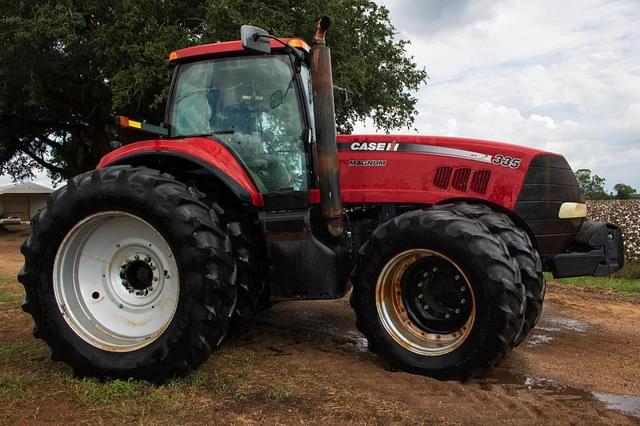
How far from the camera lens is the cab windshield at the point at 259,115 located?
4418mm

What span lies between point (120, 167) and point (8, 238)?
19458 millimetres

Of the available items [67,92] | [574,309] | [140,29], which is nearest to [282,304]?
[574,309]

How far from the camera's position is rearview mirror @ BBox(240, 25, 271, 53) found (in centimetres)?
371

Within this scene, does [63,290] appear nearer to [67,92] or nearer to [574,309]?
[574,309]

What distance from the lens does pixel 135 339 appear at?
3.96 m

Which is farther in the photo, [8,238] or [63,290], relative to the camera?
[8,238]

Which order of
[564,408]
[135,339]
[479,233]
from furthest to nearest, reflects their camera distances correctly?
[135,339]
[479,233]
[564,408]

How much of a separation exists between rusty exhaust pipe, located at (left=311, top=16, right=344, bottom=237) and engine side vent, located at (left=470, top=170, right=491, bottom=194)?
1.02 meters

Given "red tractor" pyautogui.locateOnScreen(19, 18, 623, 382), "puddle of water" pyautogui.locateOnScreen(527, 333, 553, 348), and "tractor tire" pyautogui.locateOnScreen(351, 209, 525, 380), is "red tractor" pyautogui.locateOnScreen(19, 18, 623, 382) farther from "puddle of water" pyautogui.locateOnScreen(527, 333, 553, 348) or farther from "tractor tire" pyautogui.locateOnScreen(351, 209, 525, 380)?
"puddle of water" pyautogui.locateOnScreen(527, 333, 553, 348)

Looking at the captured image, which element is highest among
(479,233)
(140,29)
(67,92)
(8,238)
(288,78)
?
(140,29)

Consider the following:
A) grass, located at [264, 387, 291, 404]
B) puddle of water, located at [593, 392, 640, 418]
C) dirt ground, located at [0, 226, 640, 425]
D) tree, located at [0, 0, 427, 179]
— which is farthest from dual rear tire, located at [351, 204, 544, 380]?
tree, located at [0, 0, 427, 179]

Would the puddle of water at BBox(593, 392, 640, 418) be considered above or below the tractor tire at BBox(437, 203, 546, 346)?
below

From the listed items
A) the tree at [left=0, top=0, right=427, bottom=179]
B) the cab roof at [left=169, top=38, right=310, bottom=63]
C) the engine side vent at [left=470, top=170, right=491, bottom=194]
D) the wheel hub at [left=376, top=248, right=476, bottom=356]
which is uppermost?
the tree at [left=0, top=0, right=427, bottom=179]

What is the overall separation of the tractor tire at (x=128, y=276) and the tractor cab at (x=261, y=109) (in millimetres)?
716
